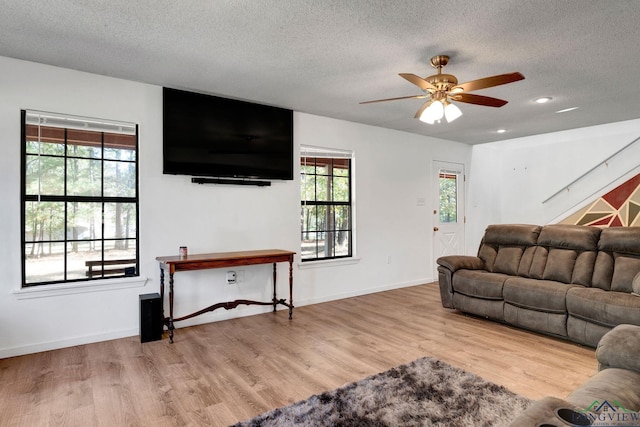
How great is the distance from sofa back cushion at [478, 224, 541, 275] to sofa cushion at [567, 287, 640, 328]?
33.2 inches

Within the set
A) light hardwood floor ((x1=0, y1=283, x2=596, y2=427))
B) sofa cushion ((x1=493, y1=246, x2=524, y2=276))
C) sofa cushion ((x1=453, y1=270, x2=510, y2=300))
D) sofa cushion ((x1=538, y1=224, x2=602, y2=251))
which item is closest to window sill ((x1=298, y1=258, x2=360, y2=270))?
light hardwood floor ((x1=0, y1=283, x2=596, y2=427))

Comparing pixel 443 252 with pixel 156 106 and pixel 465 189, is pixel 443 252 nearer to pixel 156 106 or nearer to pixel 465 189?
pixel 465 189

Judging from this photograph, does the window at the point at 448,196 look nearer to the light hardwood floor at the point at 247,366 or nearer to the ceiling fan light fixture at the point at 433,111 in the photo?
the light hardwood floor at the point at 247,366

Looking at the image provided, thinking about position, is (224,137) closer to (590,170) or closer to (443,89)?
(443,89)

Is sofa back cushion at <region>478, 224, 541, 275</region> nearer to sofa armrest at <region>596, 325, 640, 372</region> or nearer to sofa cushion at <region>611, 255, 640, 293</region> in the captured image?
sofa cushion at <region>611, 255, 640, 293</region>

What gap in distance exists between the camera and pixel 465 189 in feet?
22.7

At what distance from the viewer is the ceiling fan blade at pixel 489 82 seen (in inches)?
99.0

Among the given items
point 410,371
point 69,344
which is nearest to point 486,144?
point 410,371

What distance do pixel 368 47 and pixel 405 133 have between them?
3264mm

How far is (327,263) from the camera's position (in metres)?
5.02

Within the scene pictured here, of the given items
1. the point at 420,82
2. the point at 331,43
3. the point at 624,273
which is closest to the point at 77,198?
the point at 331,43

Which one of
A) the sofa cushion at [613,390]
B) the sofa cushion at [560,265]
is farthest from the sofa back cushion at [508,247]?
the sofa cushion at [613,390]

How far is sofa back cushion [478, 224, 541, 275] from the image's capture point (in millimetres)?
4215

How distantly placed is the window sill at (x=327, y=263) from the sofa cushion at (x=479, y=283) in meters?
1.51
